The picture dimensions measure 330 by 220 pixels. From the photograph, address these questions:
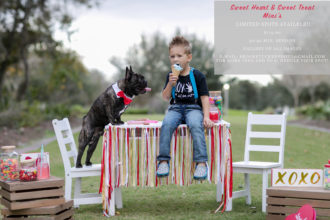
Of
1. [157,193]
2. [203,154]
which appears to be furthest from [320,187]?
[157,193]

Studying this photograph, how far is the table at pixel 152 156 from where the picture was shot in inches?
192

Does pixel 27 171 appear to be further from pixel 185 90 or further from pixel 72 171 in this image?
pixel 185 90

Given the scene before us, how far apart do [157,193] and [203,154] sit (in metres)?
1.67

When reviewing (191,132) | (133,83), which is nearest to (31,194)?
(133,83)

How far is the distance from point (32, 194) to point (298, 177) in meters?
2.52

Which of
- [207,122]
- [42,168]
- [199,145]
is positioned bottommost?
[42,168]

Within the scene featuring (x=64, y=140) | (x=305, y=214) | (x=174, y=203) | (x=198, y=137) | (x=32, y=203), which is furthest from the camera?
(x=174, y=203)

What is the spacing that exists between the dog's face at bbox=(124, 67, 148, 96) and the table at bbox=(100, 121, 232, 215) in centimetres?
38

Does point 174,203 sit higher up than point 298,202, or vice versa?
point 298,202

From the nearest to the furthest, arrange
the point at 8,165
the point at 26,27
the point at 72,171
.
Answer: the point at 8,165 → the point at 72,171 → the point at 26,27

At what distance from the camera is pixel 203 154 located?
471 centimetres

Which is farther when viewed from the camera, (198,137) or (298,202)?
(198,137)

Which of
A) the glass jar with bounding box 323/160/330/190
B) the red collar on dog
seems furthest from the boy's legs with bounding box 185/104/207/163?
the glass jar with bounding box 323/160/330/190

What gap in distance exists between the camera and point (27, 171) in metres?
4.06
